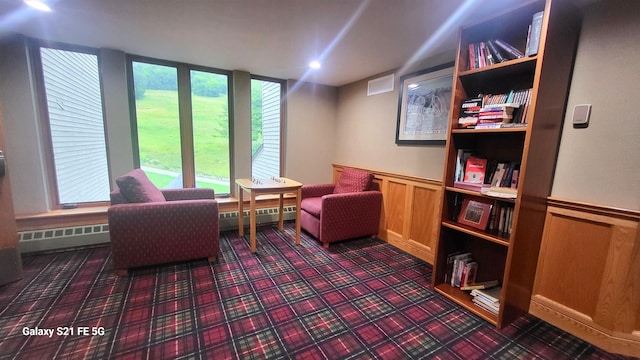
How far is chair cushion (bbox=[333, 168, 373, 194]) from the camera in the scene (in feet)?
10.5

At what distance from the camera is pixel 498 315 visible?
1714mm

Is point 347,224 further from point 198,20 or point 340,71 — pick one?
point 198,20

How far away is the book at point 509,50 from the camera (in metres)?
1.64

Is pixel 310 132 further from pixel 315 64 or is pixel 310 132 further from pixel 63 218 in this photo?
pixel 63 218

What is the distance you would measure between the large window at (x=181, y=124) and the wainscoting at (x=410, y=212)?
2273 mm

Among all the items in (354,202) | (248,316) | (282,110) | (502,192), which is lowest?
(248,316)

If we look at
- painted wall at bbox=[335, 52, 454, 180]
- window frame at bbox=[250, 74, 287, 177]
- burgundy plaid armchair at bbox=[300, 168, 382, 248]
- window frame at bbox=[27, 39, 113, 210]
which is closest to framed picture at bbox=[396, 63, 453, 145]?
painted wall at bbox=[335, 52, 454, 180]

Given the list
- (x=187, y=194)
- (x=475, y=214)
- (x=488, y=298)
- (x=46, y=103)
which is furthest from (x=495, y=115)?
(x=46, y=103)

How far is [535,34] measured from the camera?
1493 mm

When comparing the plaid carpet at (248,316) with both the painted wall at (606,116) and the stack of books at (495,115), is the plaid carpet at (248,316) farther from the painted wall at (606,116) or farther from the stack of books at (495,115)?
the stack of books at (495,115)

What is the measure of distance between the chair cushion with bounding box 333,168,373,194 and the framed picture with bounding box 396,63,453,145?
23.3 inches

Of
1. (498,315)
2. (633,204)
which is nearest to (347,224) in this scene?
(498,315)

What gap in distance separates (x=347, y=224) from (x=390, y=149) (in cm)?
108

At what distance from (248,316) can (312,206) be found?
1.56m
